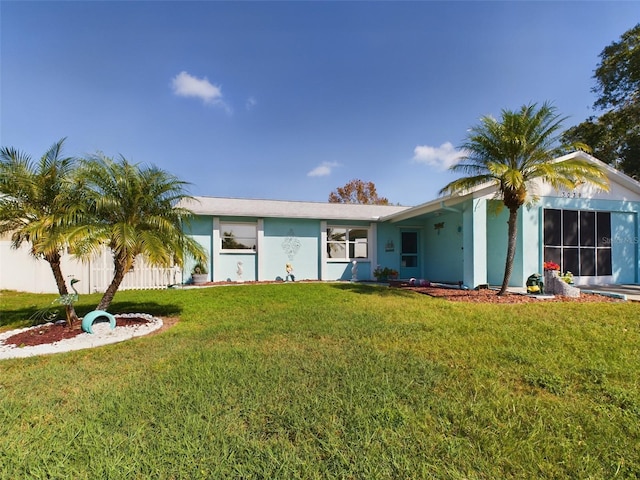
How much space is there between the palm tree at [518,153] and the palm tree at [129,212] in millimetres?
8353

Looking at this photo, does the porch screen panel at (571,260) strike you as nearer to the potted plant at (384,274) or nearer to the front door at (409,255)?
the front door at (409,255)

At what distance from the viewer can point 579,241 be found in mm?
11914

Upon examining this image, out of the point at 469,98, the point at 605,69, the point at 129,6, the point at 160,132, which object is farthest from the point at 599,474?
the point at 605,69

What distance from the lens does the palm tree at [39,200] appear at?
5.54 m

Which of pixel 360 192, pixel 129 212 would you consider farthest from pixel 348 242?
pixel 360 192

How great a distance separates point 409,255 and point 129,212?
1348cm

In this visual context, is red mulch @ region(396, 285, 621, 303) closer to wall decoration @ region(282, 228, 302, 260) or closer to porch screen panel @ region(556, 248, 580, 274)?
porch screen panel @ region(556, 248, 580, 274)

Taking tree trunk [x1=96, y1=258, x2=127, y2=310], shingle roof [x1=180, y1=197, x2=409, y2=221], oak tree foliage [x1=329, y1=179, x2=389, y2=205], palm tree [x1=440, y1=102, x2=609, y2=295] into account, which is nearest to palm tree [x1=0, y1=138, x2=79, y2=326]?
tree trunk [x1=96, y1=258, x2=127, y2=310]

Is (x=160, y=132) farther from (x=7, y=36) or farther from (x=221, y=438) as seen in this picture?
(x=221, y=438)

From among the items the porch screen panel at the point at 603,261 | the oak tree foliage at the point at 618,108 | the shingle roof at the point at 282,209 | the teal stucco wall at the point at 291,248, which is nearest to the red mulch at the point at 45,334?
the shingle roof at the point at 282,209

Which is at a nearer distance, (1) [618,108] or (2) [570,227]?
(2) [570,227]

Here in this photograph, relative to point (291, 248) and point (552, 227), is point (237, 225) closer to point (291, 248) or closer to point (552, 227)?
point (291, 248)

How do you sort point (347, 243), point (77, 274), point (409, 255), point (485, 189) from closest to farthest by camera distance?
point (485, 189) < point (77, 274) < point (347, 243) < point (409, 255)

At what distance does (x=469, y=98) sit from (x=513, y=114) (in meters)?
4.60
